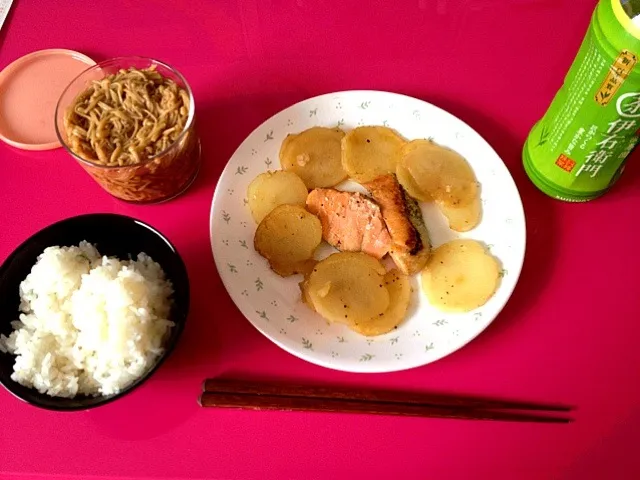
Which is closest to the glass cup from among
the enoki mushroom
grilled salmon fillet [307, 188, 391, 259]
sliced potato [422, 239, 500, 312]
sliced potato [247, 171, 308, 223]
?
the enoki mushroom

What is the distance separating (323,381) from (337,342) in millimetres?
81

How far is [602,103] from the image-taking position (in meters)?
1.03

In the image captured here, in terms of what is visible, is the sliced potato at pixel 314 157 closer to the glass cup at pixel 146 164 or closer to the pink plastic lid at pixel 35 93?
the glass cup at pixel 146 164

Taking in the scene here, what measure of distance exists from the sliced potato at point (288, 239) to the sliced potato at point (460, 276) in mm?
239

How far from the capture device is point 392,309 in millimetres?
1138

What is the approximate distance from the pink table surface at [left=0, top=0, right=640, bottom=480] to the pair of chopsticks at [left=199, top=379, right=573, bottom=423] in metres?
0.03

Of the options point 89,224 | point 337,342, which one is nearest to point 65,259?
point 89,224

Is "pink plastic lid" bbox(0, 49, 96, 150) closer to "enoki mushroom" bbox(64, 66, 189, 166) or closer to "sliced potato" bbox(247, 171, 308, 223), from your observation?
"enoki mushroom" bbox(64, 66, 189, 166)

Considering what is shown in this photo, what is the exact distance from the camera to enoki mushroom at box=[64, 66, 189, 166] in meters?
1.15

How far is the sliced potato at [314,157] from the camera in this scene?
126 cm

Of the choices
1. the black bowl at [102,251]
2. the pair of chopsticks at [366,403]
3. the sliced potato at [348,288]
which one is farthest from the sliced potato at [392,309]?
the black bowl at [102,251]

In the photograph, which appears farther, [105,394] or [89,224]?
[89,224]

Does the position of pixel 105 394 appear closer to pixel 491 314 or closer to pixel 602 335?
pixel 491 314

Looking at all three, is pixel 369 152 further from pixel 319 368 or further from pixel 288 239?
pixel 319 368
